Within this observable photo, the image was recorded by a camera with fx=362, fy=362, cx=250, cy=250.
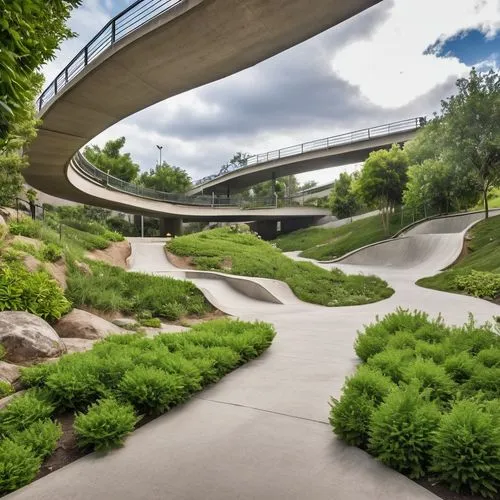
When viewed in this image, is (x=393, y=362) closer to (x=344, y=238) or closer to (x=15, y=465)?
(x=15, y=465)

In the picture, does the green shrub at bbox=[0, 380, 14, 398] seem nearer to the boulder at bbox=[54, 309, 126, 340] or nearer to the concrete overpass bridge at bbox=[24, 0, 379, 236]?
the boulder at bbox=[54, 309, 126, 340]

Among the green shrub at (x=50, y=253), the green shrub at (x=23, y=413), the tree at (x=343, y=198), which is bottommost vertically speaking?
the green shrub at (x=23, y=413)

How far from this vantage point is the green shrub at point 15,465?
2.25 meters

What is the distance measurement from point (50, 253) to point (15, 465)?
22.0 ft

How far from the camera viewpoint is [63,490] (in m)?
2.25

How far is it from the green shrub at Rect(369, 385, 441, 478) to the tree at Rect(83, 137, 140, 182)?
135 ft

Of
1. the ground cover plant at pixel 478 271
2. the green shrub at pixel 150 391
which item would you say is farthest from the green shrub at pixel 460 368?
the ground cover plant at pixel 478 271

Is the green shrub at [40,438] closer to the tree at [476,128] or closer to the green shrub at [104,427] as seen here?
the green shrub at [104,427]

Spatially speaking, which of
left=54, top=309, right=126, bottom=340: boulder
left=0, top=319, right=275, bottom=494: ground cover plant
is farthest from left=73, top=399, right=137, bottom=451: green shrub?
left=54, top=309, right=126, bottom=340: boulder

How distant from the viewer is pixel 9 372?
4074 millimetres

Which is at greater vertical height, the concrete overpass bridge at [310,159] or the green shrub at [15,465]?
the concrete overpass bridge at [310,159]

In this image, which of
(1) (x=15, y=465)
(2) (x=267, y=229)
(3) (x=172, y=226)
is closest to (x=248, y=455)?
(1) (x=15, y=465)

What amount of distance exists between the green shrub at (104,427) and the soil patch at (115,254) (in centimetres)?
1015

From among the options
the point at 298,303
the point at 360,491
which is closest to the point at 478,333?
the point at 360,491
